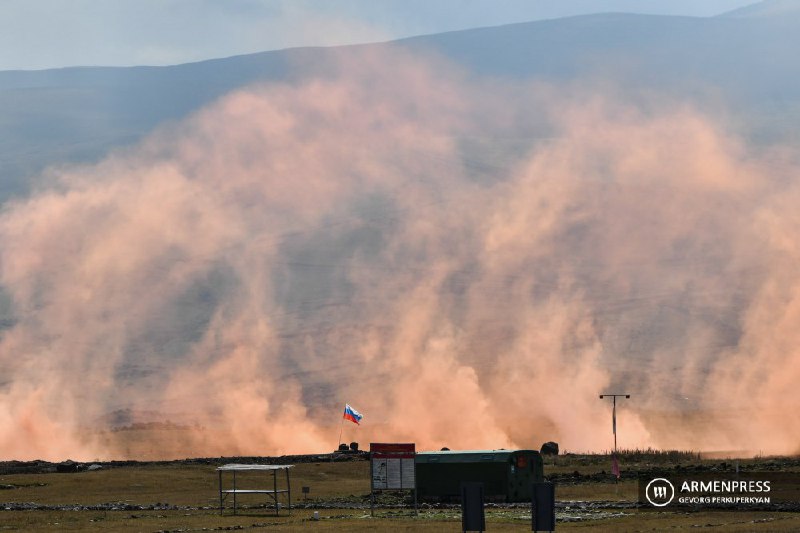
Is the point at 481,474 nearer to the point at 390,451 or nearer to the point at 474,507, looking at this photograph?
the point at 390,451

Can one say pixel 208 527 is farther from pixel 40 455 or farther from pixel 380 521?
pixel 40 455

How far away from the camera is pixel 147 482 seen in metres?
86.8

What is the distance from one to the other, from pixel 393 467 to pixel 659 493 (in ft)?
49.1

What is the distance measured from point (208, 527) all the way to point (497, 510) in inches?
663

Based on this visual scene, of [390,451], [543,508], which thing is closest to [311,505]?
[390,451]

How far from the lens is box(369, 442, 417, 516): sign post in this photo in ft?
183

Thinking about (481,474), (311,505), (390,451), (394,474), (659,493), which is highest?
(390,451)

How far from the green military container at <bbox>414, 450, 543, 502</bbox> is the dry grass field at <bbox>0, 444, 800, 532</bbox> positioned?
268 centimetres

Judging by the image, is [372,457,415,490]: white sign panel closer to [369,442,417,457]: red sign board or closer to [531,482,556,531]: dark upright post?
[369,442,417,457]: red sign board

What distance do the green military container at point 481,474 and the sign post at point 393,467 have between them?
14.1m

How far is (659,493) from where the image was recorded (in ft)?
201

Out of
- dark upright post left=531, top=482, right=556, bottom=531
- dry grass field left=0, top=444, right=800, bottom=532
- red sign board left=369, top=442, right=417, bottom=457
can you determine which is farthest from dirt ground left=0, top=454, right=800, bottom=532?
dark upright post left=531, top=482, right=556, bottom=531

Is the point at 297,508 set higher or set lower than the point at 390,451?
lower

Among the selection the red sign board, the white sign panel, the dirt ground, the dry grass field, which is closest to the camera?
the dry grass field
